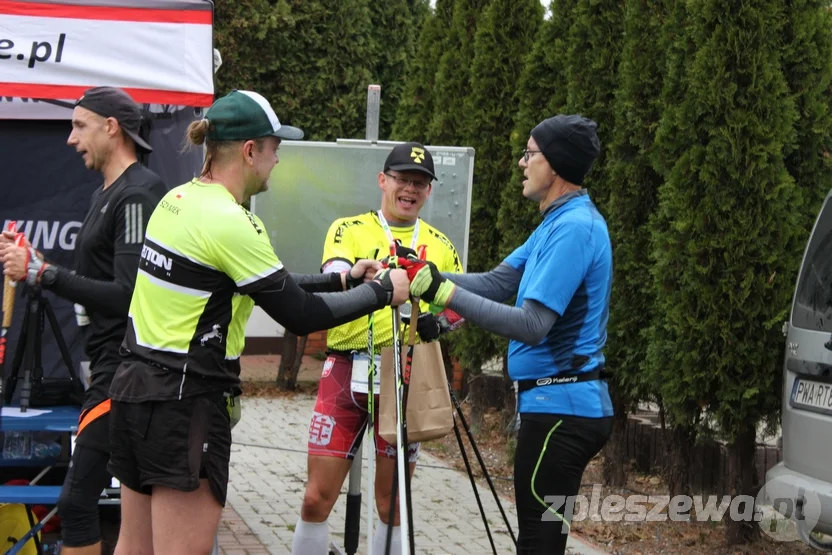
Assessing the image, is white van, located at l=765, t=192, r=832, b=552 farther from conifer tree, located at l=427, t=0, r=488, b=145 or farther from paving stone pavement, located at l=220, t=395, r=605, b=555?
conifer tree, located at l=427, t=0, r=488, b=145

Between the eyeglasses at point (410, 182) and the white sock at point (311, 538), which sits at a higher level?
the eyeglasses at point (410, 182)

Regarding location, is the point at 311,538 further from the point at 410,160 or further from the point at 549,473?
the point at 410,160

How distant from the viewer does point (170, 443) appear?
3.37m

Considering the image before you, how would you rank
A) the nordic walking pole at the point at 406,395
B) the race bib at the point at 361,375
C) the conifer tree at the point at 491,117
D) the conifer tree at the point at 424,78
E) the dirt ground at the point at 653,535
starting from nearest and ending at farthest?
the nordic walking pole at the point at 406,395
the race bib at the point at 361,375
the dirt ground at the point at 653,535
the conifer tree at the point at 491,117
the conifer tree at the point at 424,78

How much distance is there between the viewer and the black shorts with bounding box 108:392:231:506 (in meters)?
3.37

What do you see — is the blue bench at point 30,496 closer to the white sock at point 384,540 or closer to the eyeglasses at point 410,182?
the white sock at point 384,540

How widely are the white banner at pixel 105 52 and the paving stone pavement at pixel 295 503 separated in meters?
2.68

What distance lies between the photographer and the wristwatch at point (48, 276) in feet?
14.4

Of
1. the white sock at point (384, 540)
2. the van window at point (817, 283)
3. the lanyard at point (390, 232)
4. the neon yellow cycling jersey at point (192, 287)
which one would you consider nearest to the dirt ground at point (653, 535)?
the van window at point (817, 283)

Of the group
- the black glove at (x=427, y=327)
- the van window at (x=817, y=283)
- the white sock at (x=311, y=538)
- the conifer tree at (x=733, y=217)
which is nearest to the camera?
the black glove at (x=427, y=327)

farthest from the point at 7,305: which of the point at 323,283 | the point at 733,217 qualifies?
the point at 733,217

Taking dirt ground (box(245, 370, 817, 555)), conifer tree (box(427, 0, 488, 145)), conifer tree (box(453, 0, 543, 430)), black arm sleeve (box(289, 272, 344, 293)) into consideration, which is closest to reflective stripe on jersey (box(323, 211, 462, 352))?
black arm sleeve (box(289, 272, 344, 293))

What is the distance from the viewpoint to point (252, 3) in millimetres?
11930

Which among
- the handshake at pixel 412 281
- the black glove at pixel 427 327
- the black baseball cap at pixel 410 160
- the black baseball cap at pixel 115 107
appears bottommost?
the black glove at pixel 427 327
